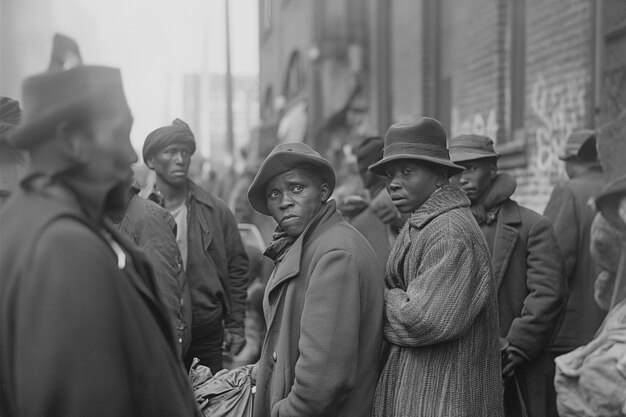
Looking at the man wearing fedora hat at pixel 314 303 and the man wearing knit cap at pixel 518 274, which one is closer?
the man wearing fedora hat at pixel 314 303

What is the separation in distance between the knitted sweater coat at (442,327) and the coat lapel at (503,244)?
1212 mm

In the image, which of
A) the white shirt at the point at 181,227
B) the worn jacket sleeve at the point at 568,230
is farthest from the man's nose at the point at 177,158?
the worn jacket sleeve at the point at 568,230

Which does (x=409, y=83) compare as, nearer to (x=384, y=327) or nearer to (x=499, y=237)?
(x=499, y=237)

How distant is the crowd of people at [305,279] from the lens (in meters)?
1.92

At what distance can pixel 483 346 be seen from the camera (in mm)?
3504

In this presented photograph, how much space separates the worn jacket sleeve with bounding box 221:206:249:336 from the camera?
5.92 meters

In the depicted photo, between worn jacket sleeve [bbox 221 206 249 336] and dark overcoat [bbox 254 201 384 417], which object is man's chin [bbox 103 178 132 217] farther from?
worn jacket sleeve [bbox 221 206 249 336]

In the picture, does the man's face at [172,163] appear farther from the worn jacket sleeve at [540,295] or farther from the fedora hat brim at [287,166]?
the worn jacket sleeve at [540,295]

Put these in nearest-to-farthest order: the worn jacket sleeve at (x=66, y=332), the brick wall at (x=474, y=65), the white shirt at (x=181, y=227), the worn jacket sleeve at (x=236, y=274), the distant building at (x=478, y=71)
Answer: the worn jacket sleeve at (x=66, y=332)
the white shirt at (x=181, y=227)
the worn jacket sleeve at (x=236, y=274)
the distant building at (x=478, y=71)
the brick wall at (x=474, y=65)

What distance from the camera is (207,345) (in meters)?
5.63

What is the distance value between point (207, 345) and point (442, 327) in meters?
2.70

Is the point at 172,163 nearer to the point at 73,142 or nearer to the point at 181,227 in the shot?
the point at 181,227

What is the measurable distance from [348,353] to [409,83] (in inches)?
407

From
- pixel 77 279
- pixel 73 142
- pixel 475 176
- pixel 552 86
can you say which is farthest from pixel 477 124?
pixel 77 279
